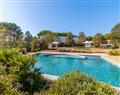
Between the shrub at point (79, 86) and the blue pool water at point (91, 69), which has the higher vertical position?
the shrub at point (79, 86)

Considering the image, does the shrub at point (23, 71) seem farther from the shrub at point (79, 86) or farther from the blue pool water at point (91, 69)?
the shrub at point (79, 86)

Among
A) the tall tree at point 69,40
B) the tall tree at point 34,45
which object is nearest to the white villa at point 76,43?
the tall tree at point 69,40

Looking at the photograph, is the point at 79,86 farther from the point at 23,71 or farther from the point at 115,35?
the point at 115,35

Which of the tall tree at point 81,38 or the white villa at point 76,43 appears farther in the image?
the tall tree at point 81,38

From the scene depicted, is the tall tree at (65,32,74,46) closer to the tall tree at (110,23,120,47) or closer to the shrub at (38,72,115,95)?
the tall tree at (110,23,120,47)

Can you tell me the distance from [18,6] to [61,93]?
481 inches

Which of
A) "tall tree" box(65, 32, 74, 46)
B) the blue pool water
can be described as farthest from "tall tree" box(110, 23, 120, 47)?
the blue pool water

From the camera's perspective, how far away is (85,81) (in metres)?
5.98

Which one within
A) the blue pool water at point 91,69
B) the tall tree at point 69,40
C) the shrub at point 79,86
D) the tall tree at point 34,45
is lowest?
the blue pool water at point 91,69

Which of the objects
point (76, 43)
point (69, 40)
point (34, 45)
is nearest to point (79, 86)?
point (34, 45)

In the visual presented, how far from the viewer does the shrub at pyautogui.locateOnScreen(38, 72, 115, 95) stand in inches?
206

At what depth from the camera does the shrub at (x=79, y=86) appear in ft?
17.2

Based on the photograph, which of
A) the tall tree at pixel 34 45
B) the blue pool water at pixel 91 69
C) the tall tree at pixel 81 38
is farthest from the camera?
the tall tree at pixel 81 38

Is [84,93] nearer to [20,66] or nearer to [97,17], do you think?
[20,66]
